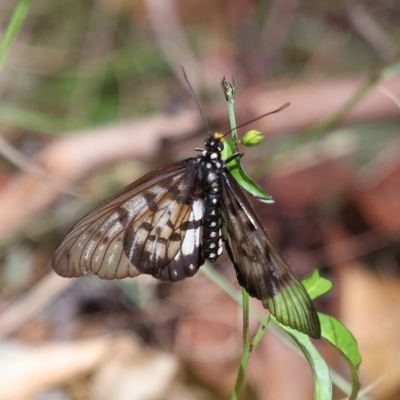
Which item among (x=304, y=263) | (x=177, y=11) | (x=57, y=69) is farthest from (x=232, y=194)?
(x=177, y=11)

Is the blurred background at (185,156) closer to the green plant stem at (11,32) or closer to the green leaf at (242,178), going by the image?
the green plant stem at (11,32)

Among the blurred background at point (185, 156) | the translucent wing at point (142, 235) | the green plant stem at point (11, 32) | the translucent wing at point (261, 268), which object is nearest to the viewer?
the translucent wing at point (261, 268)

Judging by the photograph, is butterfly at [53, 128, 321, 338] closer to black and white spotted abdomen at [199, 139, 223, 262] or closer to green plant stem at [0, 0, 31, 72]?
black and white spotted abdomen at [199, 139, 223, 262]

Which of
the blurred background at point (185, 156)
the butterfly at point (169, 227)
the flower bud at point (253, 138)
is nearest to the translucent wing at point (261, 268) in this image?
the butterfly at point (169, 227)

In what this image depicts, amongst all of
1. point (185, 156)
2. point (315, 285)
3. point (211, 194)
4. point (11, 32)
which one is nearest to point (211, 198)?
point (211, 194)

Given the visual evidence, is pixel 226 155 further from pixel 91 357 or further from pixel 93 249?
pixel 91 357

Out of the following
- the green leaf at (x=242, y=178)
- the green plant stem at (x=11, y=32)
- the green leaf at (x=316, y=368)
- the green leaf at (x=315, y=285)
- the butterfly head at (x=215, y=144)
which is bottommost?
the green leaf at (x=316, y=368)
